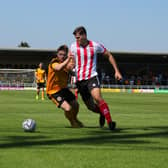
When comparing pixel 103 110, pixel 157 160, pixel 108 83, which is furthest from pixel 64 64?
pixel 108 83

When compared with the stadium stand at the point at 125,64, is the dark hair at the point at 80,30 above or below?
below

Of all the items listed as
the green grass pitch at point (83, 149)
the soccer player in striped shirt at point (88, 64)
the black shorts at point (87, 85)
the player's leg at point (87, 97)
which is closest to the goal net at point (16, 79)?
the player's leg at point (87, 97)

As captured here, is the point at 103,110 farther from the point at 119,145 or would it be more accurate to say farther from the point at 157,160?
the point at 157,160

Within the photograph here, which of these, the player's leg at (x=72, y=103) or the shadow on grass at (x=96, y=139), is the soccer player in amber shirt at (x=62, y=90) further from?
the shadow on grass at (x=96, y=139)

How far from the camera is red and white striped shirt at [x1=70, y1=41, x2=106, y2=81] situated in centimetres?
→ 952

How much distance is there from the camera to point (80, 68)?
9.59m

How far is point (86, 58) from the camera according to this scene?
31.2 ft

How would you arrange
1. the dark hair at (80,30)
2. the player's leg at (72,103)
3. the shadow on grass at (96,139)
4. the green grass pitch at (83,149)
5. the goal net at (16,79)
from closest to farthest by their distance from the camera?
1. the green grass pitch at (83,149)
2. the shadow on grass at (96,139)
3. the dark hair at (80,30)
4. the player's leg at (72,103)
5. the goal net at (16,79)

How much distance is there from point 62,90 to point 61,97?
0.59ft

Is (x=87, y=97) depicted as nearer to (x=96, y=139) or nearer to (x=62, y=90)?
(x=62, y=90)

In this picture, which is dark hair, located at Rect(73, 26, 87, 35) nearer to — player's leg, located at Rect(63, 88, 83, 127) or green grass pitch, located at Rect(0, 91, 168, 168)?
player's leg, located at Rect(63, 88, 83, 127)

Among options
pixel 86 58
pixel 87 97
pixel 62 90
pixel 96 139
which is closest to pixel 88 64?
pixel 86 58

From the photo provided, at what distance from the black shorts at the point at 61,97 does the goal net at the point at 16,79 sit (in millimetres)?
42402

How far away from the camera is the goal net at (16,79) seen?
176 ft
